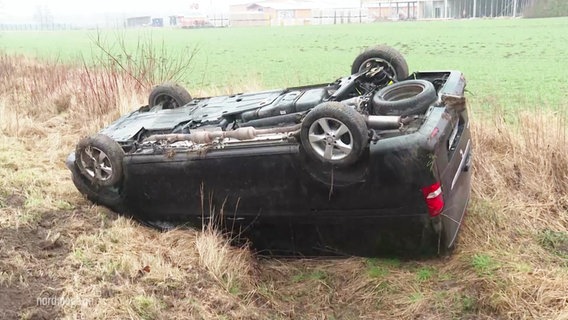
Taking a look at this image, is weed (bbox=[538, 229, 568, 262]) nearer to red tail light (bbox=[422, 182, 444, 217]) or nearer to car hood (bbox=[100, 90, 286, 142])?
red tail light (bbox=[422, 182, 444, 217])

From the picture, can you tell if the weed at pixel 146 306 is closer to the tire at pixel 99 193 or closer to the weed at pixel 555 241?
the tire at pixel 99 193

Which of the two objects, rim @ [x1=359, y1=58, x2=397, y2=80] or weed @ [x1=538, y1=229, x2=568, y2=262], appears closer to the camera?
weed @ [x1=538, y1=229, x2=568, y2=262]

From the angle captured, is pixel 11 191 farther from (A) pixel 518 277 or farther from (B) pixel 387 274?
(A) pixel 518 277

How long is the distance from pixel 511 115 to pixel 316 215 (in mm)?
3708

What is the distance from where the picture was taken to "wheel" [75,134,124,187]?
423 cm

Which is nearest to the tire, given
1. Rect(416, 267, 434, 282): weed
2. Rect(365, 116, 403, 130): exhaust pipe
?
Rect(365, 116, 403, 130): exhaust pipe

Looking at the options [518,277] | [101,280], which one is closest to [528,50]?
[518,277]

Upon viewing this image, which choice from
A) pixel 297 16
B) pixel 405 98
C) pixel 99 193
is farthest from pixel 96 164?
pixel 297 16

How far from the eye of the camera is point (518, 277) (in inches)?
131

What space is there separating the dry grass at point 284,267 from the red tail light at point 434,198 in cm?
51

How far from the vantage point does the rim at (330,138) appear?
3.47 meters

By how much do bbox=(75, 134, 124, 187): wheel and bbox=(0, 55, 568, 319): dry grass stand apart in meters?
0.29

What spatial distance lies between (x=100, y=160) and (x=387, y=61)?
276 centimetres

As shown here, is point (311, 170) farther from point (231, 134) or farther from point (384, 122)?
point (231, 134)
